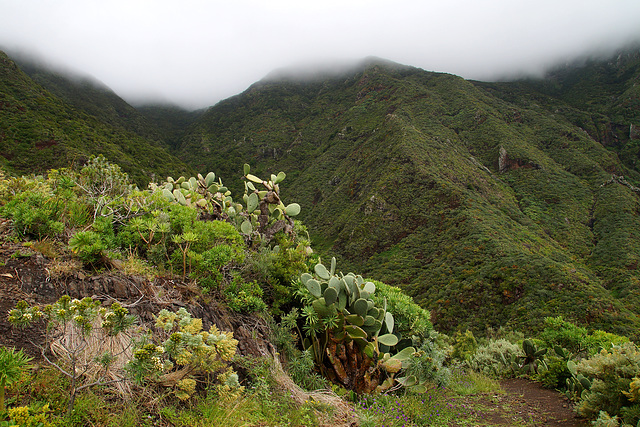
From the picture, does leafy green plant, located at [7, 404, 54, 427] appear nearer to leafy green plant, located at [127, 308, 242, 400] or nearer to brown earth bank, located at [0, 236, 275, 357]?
leafy green plant, located at [127, 308, 242, 400]

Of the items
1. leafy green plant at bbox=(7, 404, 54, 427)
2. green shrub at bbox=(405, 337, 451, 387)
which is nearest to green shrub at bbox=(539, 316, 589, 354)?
green shrub at bbox=(405, 337, 451, 387)

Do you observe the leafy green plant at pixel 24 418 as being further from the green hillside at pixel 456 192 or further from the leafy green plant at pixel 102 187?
the green hillside at pixel 456 192

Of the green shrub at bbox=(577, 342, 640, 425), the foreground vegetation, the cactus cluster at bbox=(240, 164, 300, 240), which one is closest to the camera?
the foreground vegetation

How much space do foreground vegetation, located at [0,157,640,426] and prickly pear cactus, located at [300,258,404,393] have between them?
2 centimetres

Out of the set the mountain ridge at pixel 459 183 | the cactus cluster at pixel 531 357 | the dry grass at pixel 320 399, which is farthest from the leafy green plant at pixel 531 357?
the mountain ridge at pixel 459 183

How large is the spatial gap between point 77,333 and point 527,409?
555 centimetres

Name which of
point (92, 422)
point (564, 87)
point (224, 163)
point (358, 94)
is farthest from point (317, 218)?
point (564, 87)

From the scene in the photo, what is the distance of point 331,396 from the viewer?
149 inches

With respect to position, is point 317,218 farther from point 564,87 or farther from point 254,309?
point 564,87

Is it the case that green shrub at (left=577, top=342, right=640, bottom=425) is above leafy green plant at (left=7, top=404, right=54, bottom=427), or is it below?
below

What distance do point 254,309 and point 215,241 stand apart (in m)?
1.08

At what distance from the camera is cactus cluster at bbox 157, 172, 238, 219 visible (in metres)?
5.70

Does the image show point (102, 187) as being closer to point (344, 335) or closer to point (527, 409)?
point (344, 335)

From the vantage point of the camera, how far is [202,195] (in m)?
6.64
